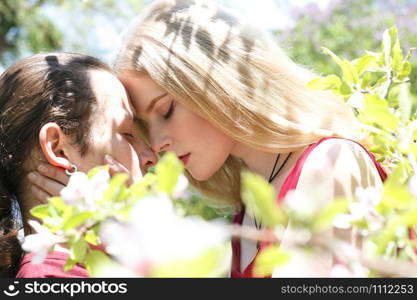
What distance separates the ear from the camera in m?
1.54

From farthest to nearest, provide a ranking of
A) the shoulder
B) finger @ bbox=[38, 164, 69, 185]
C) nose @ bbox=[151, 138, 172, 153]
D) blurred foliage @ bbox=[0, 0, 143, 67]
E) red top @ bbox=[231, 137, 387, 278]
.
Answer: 1. blurred foliage @ bbox=[0, 0, 143, 67]
2. nose @ bbox=[151, 138, 172, 153]
3. finger @ bbox=[38, 164, 69, 185]
4. red top @ bbox=[231, 137, 387, 278]
5. the shoulder

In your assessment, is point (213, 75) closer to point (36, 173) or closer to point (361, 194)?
point (36, 173)

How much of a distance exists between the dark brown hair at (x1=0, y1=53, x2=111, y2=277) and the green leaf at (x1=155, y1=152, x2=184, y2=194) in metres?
1.03

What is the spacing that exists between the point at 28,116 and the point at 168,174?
3.77 feet

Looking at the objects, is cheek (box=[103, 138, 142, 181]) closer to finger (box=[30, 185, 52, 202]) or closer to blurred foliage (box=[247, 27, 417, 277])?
finger (box=[30, 185, 52, 202])

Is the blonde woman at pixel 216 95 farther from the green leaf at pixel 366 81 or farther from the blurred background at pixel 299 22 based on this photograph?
the blurred background at pixel 299 22

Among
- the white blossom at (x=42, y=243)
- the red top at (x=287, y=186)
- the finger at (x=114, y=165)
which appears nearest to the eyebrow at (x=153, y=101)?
the finger at (x=114, y=165)

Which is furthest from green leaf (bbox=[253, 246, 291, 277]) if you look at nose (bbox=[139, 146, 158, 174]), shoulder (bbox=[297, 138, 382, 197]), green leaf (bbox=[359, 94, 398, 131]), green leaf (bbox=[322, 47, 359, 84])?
nose (bbox=[139, 146, 158, 174])

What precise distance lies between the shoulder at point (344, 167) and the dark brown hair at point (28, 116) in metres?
0.66

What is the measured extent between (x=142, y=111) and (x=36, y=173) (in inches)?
14.7

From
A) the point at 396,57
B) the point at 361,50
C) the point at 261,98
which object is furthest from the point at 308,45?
the point at 396,57

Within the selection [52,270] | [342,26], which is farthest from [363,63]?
[342,26]

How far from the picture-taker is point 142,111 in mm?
1723

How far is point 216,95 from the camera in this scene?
169 cm
